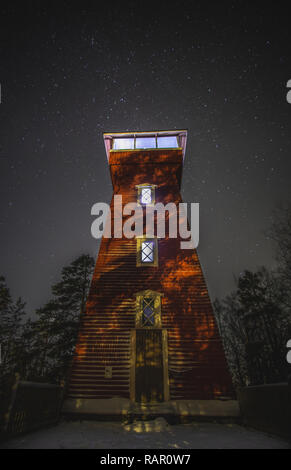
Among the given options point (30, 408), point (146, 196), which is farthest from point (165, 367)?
point (146, 196)

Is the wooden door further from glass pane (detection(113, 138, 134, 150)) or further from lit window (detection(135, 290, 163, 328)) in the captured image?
glass pane (detection(113, 138, 134, 150))

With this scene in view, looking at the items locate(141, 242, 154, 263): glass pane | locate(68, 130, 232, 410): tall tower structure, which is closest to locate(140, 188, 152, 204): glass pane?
locate(68, 130, 232, 410): tall tower structure

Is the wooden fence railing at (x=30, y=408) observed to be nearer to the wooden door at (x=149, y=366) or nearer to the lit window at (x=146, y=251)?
the wooden door at (x=149, y=366)

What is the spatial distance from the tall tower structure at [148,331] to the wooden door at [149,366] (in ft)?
0.11

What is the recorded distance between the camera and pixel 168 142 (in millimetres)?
17203

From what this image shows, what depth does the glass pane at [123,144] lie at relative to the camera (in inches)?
678

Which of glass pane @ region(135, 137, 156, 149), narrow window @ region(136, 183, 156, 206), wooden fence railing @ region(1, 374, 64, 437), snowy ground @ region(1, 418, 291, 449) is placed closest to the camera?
snowy ground @ region(1, 418, 291, 449)

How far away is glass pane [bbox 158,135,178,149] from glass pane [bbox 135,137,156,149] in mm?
455

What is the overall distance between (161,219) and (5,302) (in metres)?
24.8

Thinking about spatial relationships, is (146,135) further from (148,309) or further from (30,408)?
(30,408)

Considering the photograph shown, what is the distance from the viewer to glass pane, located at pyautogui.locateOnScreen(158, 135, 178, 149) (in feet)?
55.9

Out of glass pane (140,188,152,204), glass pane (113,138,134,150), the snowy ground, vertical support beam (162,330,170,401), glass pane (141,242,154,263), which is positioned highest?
glass pane (113,138,134,150)

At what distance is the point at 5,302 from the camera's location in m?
28.5
